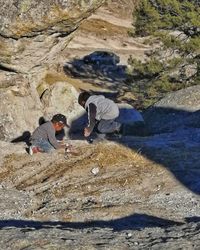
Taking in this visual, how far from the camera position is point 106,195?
13609 millimetres

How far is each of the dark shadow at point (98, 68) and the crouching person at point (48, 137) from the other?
3693 centimetres

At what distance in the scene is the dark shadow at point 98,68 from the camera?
182ft

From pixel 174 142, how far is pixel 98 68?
42.5 meters

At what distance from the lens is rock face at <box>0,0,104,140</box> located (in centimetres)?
1745

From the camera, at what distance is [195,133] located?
18750 mm

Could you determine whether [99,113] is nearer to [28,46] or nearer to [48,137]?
[48,137]

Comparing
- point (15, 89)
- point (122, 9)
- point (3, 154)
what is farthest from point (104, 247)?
point (122, 9)

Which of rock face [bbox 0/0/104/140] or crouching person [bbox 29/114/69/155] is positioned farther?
rock face [bbox 0/0/104/140]

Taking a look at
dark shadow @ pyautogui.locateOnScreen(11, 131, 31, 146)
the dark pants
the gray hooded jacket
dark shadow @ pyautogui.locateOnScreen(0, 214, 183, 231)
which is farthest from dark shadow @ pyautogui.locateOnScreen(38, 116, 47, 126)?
dark shadow @ pyautogui.locateOnScreen(0, 214, 183, 231)

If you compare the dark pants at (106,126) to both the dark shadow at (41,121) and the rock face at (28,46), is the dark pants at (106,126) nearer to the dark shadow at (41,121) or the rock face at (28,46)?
the rock face at (28,46)

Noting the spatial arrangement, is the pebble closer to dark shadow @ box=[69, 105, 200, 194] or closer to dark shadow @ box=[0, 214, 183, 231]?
dark shadow @ box=[69, 105, 200, 194]

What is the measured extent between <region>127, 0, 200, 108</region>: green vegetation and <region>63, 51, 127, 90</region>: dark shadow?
17.8 meters

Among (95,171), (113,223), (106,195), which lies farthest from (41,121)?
(113,223)

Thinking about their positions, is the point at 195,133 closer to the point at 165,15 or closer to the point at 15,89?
the point at 15,89
